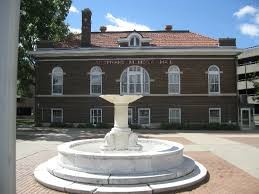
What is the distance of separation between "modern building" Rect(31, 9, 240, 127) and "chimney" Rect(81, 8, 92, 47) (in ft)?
0.66

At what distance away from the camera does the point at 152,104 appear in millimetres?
35156

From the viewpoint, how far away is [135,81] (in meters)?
35.6

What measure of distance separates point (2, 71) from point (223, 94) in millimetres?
32284

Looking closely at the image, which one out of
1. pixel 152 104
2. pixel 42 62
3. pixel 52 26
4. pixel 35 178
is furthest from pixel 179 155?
pixel 52 26

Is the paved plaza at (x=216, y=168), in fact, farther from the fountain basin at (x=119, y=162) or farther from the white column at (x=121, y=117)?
the white column at (x=121, y=117)

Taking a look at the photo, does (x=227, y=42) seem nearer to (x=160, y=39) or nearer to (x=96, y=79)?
(x=160, y=39)

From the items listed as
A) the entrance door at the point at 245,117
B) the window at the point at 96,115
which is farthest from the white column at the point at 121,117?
the entrance door at the point at 245,117

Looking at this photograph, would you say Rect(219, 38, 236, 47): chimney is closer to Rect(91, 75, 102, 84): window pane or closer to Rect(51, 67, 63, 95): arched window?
Rect(91, 75, 102, 84): window pane

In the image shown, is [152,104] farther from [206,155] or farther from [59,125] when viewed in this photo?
[206,155]

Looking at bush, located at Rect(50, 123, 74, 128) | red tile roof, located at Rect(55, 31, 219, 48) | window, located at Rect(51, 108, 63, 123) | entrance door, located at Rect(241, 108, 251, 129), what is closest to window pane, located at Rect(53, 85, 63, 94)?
window, located at Rect(51, 108, 63, 123)

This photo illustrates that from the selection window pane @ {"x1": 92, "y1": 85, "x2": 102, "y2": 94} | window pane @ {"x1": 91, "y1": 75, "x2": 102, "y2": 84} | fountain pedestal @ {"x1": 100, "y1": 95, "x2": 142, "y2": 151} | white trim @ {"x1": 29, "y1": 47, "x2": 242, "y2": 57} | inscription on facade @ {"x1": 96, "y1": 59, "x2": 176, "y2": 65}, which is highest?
white trim @ {"x1": 29, "y1": 47, "x2": 242, "y2": 57}

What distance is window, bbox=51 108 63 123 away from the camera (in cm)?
3628

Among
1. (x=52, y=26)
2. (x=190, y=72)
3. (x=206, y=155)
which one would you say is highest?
(x=52, y=26)

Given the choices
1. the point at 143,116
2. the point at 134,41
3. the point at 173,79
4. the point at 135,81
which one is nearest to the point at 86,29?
the point at 134,41
